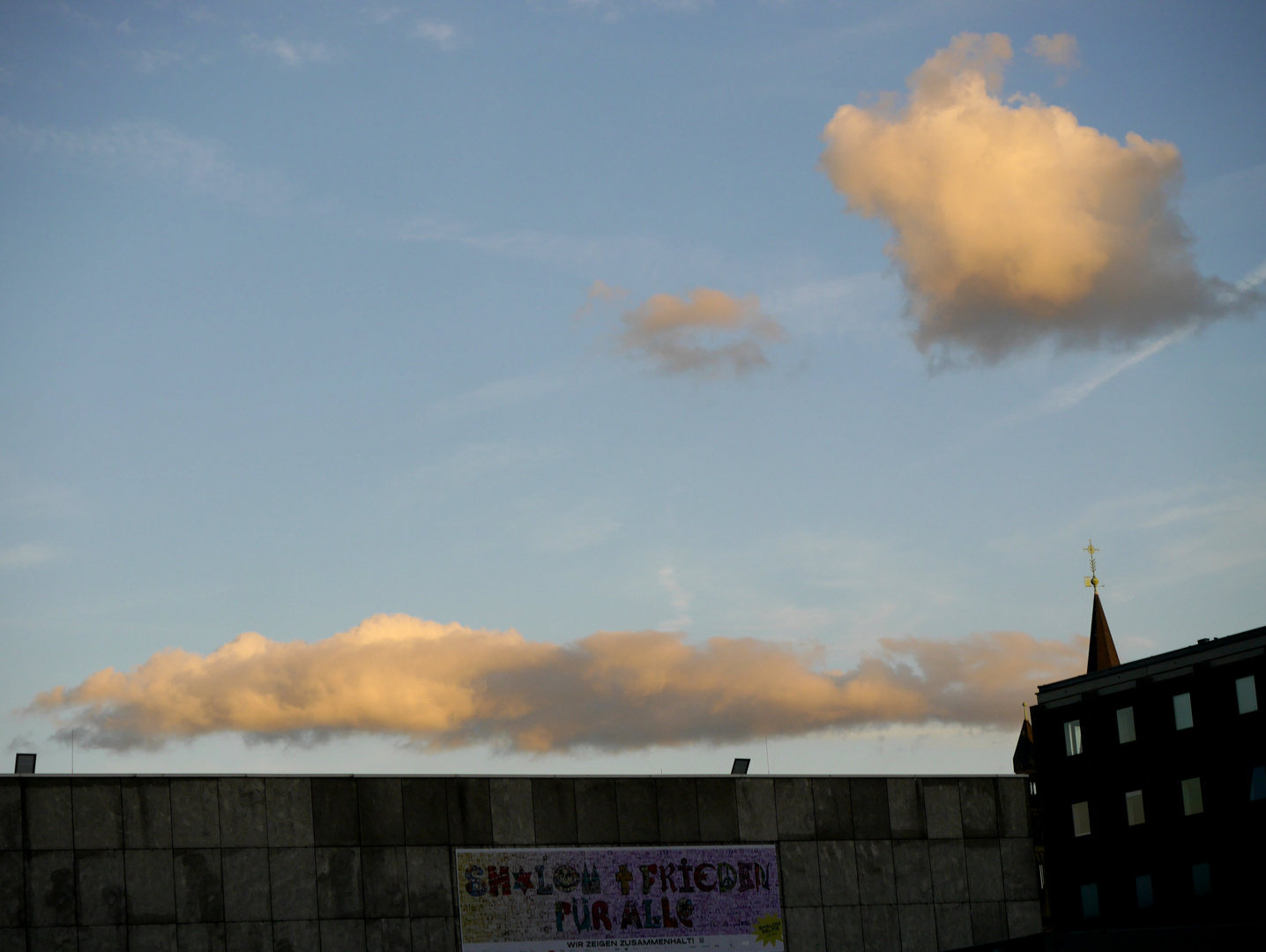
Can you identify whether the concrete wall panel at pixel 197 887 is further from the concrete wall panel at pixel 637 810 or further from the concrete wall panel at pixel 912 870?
the concrete wall panel at pixel 912 870

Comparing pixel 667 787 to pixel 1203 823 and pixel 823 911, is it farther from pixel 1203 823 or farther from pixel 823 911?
pixel 1203 823

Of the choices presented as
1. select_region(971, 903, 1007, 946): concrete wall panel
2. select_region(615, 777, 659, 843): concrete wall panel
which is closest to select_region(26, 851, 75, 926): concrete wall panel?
select_region(615, 777, 659, 843): concrete wall panel

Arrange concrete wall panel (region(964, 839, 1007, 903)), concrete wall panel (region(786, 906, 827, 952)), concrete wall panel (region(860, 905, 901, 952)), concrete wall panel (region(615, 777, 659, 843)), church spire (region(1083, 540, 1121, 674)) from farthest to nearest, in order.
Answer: church spire (region(1083, 540, 1121, 674)) < concrete wall panel (region(964, 839, 1007, 903)) < concrete wall panel (region(860, 905, 901, 952)) < concrete wall panel (region(786, 906, 827, 952)) < concrete wall panel (region(615, 777, 659, 843))

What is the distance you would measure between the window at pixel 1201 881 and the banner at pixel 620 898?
27.4 m

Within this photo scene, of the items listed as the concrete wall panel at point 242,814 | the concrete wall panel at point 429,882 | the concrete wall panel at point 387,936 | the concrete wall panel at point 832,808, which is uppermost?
the concrete wall panel at point 242,814

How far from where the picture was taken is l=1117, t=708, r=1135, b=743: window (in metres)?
72.9

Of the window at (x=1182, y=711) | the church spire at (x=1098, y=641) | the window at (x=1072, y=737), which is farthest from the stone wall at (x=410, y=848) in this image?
the church spire at (x=1098, y=641)

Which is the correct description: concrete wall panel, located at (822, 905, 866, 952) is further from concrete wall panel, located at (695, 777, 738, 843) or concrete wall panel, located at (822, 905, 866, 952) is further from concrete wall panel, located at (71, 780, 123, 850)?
concrete wall panel, located at (71, 780, 123, 850)

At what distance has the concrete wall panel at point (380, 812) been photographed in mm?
45688

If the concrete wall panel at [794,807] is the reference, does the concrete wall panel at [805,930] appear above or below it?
below

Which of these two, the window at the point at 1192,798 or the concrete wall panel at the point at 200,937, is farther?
the window at the point at 1192,798

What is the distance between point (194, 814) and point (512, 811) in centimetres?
947

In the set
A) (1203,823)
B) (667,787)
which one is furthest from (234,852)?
(1203,823)

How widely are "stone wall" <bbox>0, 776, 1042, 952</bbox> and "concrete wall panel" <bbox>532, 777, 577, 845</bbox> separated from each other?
0.05m
